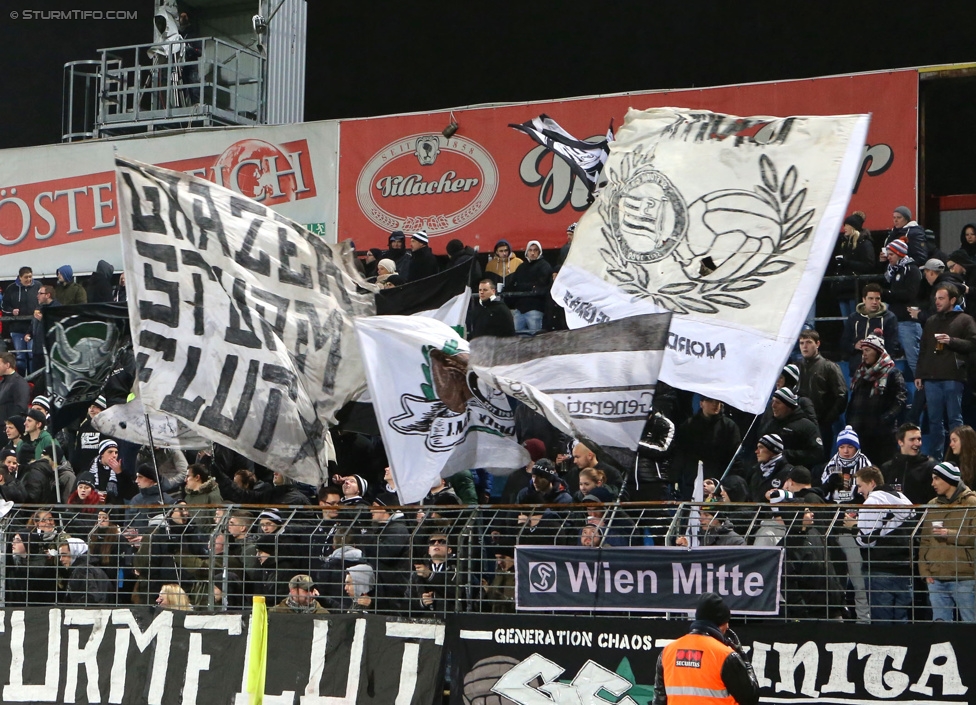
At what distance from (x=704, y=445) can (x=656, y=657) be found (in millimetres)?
4109

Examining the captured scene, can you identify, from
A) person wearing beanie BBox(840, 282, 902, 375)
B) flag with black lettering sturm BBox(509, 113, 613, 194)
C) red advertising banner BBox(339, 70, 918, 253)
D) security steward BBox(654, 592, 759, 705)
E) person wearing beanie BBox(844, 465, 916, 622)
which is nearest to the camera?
security steward BBox(654, 592, 759, 705)

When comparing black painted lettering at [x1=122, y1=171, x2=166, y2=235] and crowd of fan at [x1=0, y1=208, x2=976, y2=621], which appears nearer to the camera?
crowd of fan at [x1=0, y1=208, x2=976, y2=621]

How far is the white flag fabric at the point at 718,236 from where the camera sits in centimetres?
1045

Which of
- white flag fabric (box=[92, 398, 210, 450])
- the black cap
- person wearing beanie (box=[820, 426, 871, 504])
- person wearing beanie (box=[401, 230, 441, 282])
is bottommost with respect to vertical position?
the black cap

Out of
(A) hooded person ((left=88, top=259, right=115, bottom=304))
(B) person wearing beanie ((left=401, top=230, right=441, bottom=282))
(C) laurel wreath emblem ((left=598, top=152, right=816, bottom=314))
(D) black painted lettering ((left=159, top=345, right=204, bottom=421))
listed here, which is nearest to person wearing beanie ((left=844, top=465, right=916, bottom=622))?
(C) laurel wreath emblem ((left=598, top=152, right=816, bottom=314))

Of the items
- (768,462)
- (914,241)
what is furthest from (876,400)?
(914,241)

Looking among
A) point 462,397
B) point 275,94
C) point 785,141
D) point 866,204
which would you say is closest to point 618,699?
point 462,397

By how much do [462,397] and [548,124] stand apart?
4.94m

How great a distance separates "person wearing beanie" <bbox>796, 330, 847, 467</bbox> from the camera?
14812mm

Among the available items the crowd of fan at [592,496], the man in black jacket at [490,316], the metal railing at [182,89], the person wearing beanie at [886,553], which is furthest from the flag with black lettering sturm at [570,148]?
the metal railing at [182,89]

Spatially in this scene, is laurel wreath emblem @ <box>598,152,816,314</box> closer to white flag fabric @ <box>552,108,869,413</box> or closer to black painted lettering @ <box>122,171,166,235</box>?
white flag fabric @ <box>552,108,869,413</box>

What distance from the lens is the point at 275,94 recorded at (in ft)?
83.9

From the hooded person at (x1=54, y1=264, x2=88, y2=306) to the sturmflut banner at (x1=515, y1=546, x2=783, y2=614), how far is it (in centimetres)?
1229

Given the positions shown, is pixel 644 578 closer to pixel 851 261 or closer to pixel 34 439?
pixel 851 261
